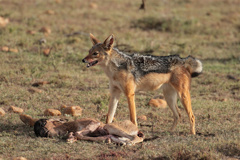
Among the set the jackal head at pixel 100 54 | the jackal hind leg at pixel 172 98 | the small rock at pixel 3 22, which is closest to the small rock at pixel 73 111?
the jackal head at pixel 100 54

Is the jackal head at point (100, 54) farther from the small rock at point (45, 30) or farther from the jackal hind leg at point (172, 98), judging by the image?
the small rock at point (45, 30)

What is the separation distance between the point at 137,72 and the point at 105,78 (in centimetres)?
475

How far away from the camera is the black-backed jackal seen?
9.06 meters

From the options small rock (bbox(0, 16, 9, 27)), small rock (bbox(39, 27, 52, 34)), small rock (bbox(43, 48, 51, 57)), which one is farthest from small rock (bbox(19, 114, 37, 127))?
small rock (bbox(0, 16, 9, 27))

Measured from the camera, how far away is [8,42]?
16562 mm

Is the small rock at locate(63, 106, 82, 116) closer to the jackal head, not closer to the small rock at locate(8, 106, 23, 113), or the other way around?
the small rock at locate(8, 106, 23, 113)

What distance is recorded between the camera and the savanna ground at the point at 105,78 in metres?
7.82

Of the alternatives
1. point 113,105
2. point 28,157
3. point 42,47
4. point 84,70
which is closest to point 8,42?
point 42,47

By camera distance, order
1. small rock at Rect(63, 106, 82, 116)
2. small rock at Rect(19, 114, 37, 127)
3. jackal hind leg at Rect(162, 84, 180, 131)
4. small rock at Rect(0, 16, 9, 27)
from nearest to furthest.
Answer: small rock at Rect(19, 114, 37, 127) → jackal hind leg at Rect(162, 84, 180, 131) → small rock at Rect(63, 106, 82, 116) → small rock at Rect(0, 16, 9, 27)

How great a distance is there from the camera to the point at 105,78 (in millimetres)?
13898

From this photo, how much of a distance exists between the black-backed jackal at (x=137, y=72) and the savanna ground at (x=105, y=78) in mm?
925

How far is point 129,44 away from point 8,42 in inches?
193

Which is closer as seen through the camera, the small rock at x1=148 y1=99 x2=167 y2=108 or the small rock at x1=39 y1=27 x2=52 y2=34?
the small rock at x1=148 y1=99 x2=167 y2=108

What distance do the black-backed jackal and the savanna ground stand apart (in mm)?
925
